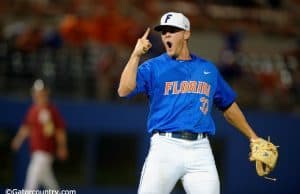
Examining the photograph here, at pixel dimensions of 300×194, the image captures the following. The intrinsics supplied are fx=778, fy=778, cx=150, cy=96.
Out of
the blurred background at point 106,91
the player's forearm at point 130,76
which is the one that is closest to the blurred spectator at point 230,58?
the blurred background at point 106,91

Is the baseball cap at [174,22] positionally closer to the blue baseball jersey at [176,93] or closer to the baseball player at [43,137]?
the blue baseball jersey at [176,93]

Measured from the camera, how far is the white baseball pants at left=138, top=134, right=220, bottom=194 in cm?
584

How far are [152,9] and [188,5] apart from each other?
0.89 metres

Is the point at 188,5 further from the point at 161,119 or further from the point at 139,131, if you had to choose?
the point at 161,119

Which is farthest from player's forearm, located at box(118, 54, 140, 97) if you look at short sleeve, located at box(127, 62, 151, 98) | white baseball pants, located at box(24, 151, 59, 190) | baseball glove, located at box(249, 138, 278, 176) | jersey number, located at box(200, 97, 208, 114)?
white baseball pants, located at box(24, 151, 59, 190)

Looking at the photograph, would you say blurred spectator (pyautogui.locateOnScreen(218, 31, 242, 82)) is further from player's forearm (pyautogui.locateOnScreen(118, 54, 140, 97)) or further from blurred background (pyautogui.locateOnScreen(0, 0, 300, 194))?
player's forearm (pyautogui.locateOnScreen(118, 54, 140, 97))

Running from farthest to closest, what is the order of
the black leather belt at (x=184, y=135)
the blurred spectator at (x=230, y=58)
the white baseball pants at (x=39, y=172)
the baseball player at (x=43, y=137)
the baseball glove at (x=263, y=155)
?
1. the blurred spectator at (x=230, y=58)
2. the baseball player at (x=43, y=137)
3. the white baseball pants at (x=39, y=172)
4. the baseball glove at (x=263, y=155)
5. the black leather belt at (x=184, y=135)

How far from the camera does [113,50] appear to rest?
49.1 ft

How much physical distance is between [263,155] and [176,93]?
0.90 m

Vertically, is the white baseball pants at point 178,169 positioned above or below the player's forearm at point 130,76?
below

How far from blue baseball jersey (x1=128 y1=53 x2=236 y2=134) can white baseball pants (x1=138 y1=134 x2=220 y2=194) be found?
0.46 feet

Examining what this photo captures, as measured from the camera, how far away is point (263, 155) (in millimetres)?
6309

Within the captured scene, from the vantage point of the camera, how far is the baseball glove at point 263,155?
20.7 feet

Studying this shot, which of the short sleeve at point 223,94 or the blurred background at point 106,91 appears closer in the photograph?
the short sleeve at point 223,94
